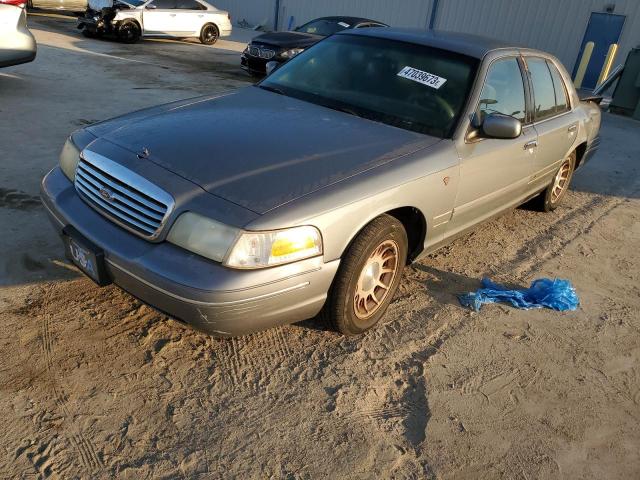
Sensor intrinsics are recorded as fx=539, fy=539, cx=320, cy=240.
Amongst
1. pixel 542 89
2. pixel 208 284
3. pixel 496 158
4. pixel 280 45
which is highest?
pixel 542 89

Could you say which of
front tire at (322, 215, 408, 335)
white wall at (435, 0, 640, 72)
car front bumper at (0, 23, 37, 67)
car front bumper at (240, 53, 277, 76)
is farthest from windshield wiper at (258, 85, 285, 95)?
white wall at (435, 0, 640, 72)

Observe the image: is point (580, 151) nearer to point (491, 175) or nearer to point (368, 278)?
point (491, 175)

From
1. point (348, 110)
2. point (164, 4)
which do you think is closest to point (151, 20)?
point (164, 4)

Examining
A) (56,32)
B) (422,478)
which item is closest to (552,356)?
(422,478)

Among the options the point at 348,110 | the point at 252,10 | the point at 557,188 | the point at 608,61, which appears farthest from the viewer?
the point at 252,10

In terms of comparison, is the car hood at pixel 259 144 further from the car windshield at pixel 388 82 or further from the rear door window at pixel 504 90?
the rear door window at pixel 504 90

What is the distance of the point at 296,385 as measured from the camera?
8.86ft

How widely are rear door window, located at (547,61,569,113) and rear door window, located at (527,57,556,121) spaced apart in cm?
8

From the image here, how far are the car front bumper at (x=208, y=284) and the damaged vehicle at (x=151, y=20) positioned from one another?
12.6 metres

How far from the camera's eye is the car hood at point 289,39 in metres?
10.5

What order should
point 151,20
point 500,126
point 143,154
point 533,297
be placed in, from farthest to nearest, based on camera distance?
point 151,20 < point 533,297 < point 500,126 < point 143,154

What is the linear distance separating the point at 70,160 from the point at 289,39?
8.50 meters

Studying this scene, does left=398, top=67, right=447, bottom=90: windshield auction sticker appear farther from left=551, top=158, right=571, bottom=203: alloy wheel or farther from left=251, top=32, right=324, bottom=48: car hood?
left=251, top=32, right=324, bottom=48: car hood

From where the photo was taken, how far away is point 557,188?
17.6 feet
